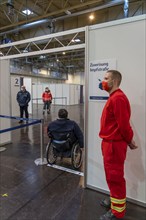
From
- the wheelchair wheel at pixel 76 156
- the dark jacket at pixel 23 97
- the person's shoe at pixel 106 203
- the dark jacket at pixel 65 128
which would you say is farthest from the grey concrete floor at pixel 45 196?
the dark jacket at pixel 23 97

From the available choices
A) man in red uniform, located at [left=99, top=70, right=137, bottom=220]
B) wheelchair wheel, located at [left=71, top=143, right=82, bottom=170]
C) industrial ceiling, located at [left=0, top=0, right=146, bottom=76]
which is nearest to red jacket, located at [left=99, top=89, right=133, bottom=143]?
man in red uniform, located at [left=99, top=70, right=137, bottom=220]

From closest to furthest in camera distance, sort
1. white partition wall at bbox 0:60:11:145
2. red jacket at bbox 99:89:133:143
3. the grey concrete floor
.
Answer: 1. red jacket at bbox 99:89:133:143
2. the grey concrete floor
3. white partition wall at bbox 0:60:11:145

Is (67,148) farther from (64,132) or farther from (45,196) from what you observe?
(45,196)

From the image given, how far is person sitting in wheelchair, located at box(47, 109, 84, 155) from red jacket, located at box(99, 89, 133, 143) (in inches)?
39.7

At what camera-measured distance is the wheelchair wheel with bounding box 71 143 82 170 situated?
8.61 feet

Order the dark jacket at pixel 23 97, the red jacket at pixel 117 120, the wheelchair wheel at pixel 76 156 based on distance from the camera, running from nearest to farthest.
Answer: the red jacket at pixel 117 120
the wheelchair wheel at pixel 76 156
the dark jacket at pixel 23 97

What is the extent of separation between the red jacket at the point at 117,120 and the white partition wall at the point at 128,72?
0.41 meters

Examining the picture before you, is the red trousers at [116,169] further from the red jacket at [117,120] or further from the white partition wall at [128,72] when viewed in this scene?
the white partition wall at [128,72]

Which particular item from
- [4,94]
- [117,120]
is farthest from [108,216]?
[4,94]

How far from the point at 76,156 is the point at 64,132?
2.02ft

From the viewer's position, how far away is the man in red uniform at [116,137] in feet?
4.59

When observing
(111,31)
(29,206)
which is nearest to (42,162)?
(29,206)

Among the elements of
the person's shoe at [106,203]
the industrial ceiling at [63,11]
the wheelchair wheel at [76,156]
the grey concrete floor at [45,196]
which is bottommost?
the grey concrete floor at [45,196]

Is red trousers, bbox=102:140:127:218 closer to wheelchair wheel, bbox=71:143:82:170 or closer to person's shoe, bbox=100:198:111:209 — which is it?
person's shoe, bbox=100:198:111:209
